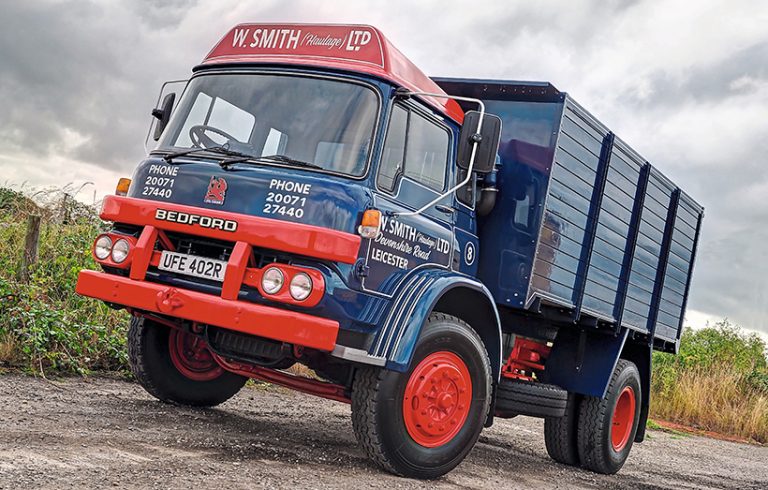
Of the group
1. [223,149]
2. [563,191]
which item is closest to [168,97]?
[223,149]

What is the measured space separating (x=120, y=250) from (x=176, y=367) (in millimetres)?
1646

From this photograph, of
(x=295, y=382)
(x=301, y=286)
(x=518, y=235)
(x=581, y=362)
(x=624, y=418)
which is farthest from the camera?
(x=624, y=418)

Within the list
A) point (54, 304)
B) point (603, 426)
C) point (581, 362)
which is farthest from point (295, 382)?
point (54, 304)

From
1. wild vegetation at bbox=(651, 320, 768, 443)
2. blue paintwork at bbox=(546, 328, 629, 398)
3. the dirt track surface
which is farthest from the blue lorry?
wild vegetation at bbox=(651, 320, 768, 443)

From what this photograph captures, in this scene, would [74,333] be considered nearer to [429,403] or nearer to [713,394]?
[429,403]

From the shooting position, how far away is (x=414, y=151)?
6.20 metres

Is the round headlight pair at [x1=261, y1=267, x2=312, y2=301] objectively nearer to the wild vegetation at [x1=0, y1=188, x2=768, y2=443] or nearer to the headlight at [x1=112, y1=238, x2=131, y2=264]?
the headlight at [x1=112, y1=238, x2=131, y2=264]

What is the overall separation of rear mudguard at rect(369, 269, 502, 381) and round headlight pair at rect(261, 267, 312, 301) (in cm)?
59

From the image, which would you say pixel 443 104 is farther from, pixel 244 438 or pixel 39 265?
pixel 39 265

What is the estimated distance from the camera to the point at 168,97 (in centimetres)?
689

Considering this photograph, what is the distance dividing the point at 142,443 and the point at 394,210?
7.10ft

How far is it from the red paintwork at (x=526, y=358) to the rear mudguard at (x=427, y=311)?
159cm

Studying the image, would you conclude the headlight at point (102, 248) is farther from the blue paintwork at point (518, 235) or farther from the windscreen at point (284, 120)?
the windscreen at point (284, 120)

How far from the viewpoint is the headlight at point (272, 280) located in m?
5.41
